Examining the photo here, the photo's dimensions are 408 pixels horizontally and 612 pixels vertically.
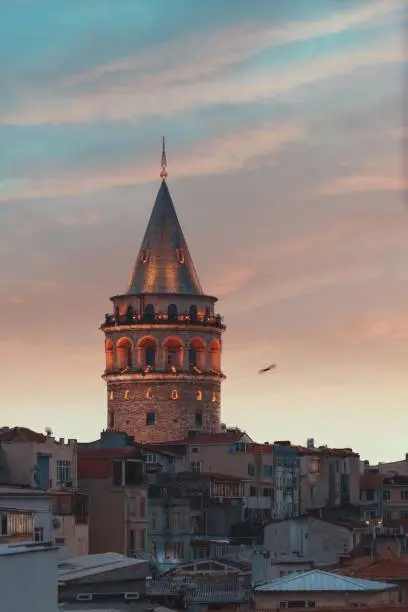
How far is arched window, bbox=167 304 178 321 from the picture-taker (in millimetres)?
169125

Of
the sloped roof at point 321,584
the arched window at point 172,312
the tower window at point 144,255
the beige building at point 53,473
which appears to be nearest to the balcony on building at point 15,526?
the sloped roof at point 321,584

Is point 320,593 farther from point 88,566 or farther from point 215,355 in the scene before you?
point 215,355

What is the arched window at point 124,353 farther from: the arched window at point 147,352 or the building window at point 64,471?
the building window at point 64,471

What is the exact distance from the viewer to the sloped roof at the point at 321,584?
64312 millimetres

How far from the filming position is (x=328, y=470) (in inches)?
5709

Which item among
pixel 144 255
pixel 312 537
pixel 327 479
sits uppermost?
pixel 144 255

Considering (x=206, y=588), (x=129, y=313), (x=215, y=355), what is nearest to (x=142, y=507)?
(x=206, y=588)

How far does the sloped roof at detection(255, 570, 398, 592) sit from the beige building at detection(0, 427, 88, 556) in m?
29.7

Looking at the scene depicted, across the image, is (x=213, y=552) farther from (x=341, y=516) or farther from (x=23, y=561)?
(x=23, y=561)

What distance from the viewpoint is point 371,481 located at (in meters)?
152

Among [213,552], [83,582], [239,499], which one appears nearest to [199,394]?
[239,499]

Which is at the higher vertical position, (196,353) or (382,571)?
(196,353)

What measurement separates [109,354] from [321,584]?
10620 cm

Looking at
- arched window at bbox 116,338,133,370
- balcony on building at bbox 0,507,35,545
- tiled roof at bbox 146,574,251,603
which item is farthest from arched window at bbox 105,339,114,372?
balcony on building at bbox 0,507,35,545
